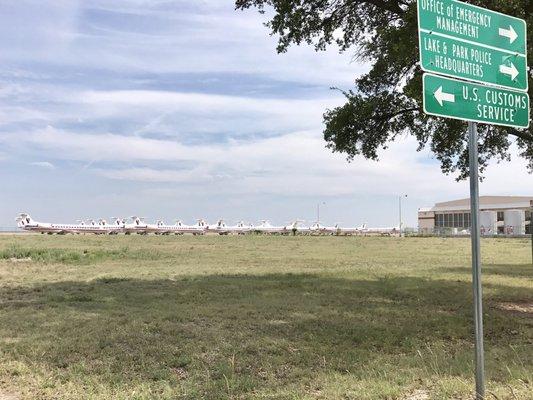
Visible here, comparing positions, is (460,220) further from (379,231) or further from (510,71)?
(510,71)

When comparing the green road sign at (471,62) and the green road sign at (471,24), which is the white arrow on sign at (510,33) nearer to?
the green road sign at (471,24)

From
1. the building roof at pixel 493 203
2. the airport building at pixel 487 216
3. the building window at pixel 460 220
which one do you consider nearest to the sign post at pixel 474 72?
the airport building at pixel 487 216

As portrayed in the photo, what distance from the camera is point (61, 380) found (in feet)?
21.9

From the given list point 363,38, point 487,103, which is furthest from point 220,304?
point 487,103

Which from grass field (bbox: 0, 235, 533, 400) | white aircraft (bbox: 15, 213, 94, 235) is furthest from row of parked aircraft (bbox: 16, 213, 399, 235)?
grass field (bbox: 0, 235, 533, 400)

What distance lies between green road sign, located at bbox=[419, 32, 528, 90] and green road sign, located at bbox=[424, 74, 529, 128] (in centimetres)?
8

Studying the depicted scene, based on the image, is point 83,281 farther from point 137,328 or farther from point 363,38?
point 363,38

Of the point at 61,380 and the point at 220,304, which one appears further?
the point at 220,304

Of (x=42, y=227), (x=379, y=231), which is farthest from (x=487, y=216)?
(x=42, y=227)

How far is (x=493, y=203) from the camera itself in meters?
104

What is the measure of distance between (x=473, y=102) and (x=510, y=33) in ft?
3.05

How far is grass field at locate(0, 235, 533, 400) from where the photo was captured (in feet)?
20.8

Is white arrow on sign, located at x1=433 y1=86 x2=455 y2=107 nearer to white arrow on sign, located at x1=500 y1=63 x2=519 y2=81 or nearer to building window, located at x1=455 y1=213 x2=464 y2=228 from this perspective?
white arrow on sign, located at x1=500 y1=63 x2=519 y2=81

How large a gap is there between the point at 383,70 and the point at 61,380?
1067cm
